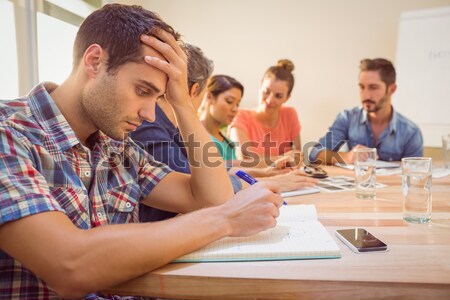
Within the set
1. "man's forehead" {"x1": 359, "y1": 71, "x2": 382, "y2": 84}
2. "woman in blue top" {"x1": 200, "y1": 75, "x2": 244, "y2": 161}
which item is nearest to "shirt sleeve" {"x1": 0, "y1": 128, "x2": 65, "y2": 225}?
"woman in blue top" {"x1": 200, "y1": 75, "x2": 244, "y2": 161}

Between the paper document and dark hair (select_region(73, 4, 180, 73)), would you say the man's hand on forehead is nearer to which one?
dark hair (select_region(73, 4, 180, 73))

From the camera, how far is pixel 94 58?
88 cm

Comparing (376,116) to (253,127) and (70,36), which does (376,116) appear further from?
(70,36)

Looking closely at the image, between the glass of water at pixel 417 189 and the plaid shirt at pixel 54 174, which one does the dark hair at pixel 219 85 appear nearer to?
the plaid shirt at pixel 54 174

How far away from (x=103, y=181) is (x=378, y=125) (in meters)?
2.12

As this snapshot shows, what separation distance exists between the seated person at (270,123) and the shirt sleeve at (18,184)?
1.81 m

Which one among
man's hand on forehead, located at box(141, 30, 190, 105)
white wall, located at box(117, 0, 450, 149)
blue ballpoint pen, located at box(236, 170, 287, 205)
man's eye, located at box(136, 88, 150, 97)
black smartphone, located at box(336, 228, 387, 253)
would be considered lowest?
black smartphone, located at box(336, 228, 387, 253)

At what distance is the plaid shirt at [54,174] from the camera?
642 millimetres

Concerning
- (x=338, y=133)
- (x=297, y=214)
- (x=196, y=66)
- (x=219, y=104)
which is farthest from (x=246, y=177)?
(x=338, y=133)

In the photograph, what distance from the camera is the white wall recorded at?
10.3 ft

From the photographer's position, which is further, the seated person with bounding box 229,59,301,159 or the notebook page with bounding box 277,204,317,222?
the seated person with bounding box 229,59,301,159

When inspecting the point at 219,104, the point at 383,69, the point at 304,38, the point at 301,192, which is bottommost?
the point at 301,192

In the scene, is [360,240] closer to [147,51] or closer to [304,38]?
[147,51]

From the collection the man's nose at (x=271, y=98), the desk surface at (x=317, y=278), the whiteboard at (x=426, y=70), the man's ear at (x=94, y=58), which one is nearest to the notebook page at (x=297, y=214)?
the desk surface at (x=317, y=278)
